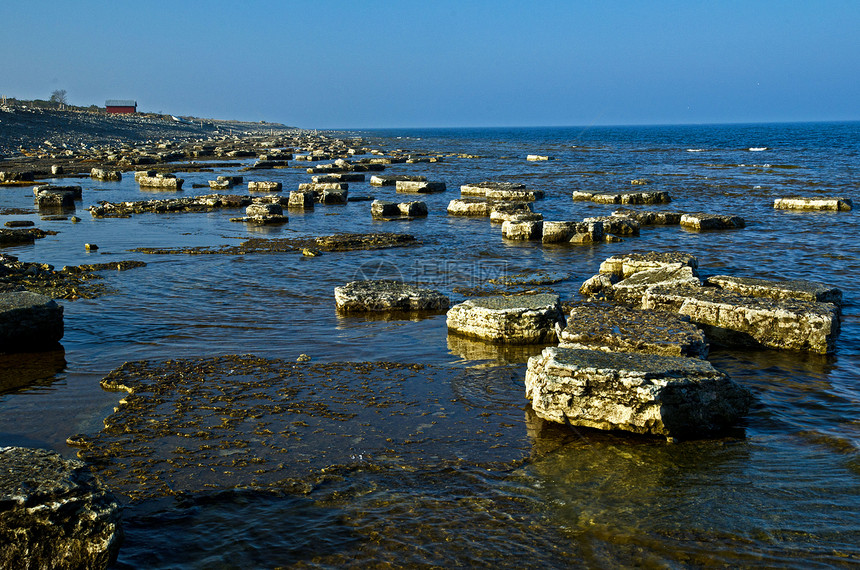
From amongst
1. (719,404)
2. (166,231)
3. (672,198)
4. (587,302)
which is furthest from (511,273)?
(672,198)

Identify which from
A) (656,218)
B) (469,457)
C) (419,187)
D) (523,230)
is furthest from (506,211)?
(469,457)

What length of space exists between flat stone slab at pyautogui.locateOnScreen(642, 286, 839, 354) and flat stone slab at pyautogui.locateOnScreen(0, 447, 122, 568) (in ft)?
18.7

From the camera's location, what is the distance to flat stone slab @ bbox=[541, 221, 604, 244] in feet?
43.1

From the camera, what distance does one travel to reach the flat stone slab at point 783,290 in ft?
24.3

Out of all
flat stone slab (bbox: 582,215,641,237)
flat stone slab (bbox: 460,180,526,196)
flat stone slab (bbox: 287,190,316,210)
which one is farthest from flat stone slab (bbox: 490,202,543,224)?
flat stone slab (bbox: 287,190,316,210)

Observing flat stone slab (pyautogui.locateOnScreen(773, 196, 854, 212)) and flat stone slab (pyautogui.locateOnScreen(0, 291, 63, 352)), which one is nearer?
flat stone slab (pyautogui.locateOnScreen(0, 291, 63, 352))

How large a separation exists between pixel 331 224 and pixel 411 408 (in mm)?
10983

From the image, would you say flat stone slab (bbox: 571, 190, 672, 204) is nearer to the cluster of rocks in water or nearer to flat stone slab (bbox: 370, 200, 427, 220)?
flat stone slab (bbox: 370, 200, 427, 220)

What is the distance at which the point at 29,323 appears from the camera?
6457 mm

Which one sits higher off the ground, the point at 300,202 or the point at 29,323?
the point at 300,202

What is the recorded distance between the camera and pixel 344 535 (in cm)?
360

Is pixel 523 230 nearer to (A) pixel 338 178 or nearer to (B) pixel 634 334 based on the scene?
(B) pixel 634 334

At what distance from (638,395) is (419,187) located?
18008 millimetres

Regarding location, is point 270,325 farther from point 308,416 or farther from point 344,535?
point 344,535
